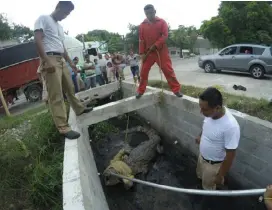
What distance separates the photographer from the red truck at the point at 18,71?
995 centimetres

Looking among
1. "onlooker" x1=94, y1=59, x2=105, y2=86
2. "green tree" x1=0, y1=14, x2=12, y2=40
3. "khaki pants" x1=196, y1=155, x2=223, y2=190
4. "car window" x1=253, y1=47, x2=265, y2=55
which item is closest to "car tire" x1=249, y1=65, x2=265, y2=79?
"car window" x1=253, y1=47, x2=265, y2=55

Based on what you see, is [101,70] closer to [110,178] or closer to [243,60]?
[243,60]

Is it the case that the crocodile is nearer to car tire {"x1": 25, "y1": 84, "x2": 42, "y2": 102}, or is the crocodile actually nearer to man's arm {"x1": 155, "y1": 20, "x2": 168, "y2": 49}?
man's arm {"x1": 155, "y1": 20, "x2": 168, "y2": 49}

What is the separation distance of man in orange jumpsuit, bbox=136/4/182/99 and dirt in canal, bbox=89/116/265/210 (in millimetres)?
1519

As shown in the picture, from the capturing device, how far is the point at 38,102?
11094 mm

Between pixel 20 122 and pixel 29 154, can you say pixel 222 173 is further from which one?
pixel 20 122

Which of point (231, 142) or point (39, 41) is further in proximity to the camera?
point (39, 41)

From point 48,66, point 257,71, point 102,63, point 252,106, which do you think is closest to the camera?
point 48,66

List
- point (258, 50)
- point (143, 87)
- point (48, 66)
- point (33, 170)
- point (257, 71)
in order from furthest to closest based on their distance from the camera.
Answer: point (258, 50)
point (257, 71)
point (143, 87)
point (33, 170)
point (48, 66)

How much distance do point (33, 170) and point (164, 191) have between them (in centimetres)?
224

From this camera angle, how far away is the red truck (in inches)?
392

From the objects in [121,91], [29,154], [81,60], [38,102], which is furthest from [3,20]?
[29,154]

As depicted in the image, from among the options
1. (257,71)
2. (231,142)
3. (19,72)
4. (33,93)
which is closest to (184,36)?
(257,71)

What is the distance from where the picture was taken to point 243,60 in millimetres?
10117
